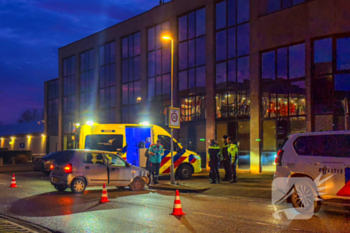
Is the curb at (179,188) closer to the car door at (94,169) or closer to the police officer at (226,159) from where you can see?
the car door at (94,169)

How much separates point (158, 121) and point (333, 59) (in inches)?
542

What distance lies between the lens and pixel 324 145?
9.33 meters

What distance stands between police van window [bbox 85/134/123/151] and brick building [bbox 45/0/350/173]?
2741 millimetres

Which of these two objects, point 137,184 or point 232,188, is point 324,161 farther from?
point 137,184

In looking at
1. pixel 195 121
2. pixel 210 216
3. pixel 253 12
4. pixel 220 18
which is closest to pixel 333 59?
pixel 253 12

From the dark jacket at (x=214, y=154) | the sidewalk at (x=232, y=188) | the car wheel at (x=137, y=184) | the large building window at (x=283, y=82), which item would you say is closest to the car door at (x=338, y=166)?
the sidewalk at (x=232, y=188)

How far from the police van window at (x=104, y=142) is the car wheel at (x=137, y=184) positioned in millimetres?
3873

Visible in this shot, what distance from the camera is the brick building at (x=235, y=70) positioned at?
19781 mm

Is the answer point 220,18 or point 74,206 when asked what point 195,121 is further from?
point 74,206

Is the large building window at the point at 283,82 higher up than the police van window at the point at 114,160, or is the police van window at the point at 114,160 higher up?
the large building window at the point at 283,82

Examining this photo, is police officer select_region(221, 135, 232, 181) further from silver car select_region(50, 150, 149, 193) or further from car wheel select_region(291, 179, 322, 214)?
car wheel select_region(291, 179, 322, 214)

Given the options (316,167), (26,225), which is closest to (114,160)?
(26,225)

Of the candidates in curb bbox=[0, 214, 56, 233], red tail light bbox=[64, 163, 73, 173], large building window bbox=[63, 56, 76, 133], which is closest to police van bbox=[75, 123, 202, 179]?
red tail light bbox=[64, 163, 73, 173]

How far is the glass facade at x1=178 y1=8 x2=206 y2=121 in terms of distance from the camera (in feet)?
85.8
